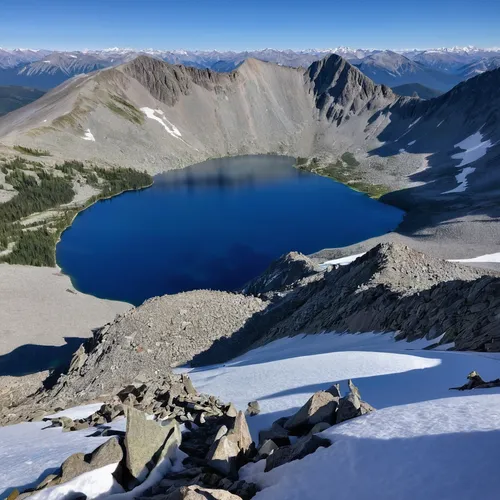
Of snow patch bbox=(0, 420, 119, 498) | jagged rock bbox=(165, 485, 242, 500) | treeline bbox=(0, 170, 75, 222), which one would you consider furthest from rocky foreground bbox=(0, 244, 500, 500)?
treeline bbox=(0, 170, 75, 222)

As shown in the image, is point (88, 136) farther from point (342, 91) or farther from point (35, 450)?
point (35, 450)

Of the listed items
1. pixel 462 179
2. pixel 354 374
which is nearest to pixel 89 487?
pixel 354 374

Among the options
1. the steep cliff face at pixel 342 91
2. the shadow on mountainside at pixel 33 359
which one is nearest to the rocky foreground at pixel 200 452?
the shadow on mountainside at pixel 33 359

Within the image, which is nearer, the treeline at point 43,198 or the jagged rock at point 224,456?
the jagged rock at point 224,456

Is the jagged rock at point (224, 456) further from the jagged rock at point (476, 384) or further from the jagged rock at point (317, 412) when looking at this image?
the jagged rock at point (476, 384)

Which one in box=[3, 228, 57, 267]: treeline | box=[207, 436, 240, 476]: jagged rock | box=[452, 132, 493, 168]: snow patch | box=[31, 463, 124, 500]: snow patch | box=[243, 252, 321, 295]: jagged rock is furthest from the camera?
box=[452, 132, 493, 168]: snow patch

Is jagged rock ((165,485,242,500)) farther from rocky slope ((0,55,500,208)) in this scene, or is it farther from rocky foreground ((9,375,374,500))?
rocky slope ((0,55,500,208))
